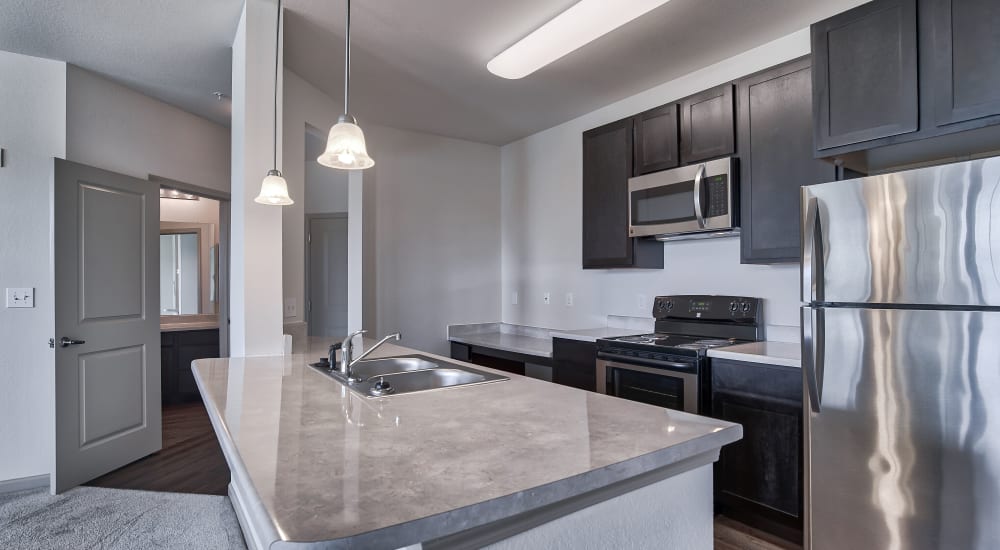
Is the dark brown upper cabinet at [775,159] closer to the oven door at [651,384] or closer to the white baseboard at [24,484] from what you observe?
the oven door at [651,384]

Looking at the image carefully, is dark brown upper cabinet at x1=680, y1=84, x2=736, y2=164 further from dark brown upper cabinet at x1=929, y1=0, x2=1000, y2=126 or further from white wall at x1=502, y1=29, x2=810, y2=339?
dark brown upper cabinet at x1=929, y1=0, x2=1000, y2=126

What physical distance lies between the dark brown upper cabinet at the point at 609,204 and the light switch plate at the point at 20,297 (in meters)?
3.37

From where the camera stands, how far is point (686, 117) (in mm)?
2912

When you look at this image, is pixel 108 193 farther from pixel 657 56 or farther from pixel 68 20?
pixel 657 56

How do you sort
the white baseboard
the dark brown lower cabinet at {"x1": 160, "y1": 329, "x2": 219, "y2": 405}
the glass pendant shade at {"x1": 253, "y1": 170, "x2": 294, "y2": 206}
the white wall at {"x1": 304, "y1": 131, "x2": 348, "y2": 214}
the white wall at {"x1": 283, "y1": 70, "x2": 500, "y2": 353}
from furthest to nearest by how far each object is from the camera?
the white wall at {"x1": 304, "y1": 131, "x2": 348, "y2": 214}
the dark brown lower cabinet at {"x1": 160, "y1": 329, "x2": 219, "y2": 405}
the white wall at {"x1": 283, "y1": 70, "x2": 500, "y2": 353}
the white baseboard
the glass pendant shade at {"x1": 253, "y1": 170, "x2": 294, "y2": 206}

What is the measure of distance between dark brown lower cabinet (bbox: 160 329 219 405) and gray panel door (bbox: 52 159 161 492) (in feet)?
4.65

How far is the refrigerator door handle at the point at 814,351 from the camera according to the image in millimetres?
1910

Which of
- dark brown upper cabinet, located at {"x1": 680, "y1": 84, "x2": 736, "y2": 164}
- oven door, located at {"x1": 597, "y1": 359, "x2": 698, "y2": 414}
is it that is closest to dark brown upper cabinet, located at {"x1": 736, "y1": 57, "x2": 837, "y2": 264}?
dark brown upper cabinet, located at {"x1": 680, "y1": 84, "x2": 736, "y2": 164}

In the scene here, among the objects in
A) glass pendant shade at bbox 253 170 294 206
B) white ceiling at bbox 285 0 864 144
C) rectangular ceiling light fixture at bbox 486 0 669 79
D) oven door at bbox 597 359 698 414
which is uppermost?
white ceiling at bbox 285 0 864 144

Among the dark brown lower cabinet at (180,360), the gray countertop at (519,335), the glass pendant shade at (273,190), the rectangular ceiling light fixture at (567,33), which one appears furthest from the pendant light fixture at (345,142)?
the dark brown lower cabinet at (180,360)

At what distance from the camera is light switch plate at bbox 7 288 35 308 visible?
114 inches

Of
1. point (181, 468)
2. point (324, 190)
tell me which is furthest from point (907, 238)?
point (324, 190)

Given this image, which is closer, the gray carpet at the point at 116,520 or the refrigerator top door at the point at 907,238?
the refrigerator top door at the point at 907,238

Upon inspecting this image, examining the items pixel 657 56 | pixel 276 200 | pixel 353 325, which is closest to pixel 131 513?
pixel 353 325
